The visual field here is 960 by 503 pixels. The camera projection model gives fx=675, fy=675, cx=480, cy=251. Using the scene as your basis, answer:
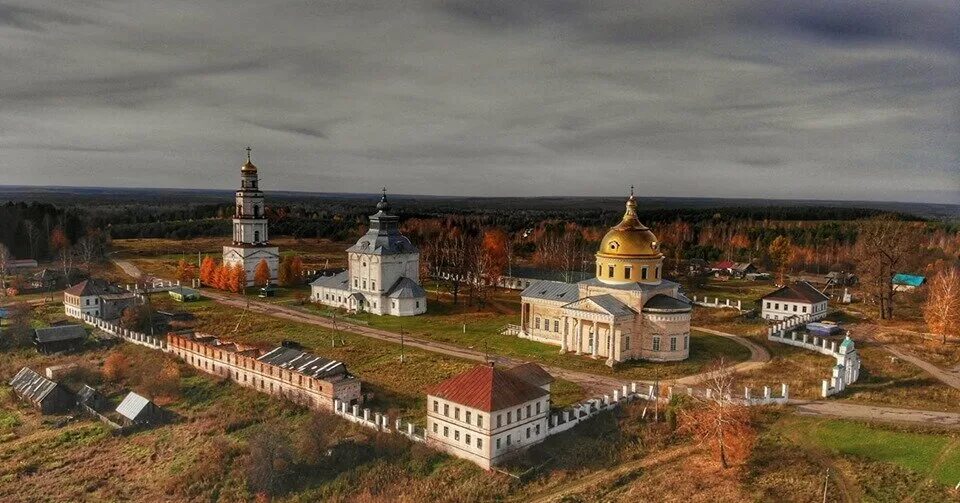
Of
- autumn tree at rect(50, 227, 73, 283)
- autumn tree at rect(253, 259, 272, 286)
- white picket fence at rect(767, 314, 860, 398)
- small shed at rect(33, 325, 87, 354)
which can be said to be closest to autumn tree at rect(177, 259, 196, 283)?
autumn tree at rect(253, 259, 272, 286)

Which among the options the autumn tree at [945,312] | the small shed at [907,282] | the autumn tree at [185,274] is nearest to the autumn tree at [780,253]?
the small shed at [907,282]

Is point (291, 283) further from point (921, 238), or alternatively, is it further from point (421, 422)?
point (921, 238)

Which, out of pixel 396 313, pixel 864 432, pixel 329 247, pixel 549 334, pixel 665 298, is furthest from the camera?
pixel 329 247

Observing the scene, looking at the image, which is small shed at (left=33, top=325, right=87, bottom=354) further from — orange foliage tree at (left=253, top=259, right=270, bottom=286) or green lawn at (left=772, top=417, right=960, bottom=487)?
green lawn at (left=772, top=417, right=960, bottom=487)

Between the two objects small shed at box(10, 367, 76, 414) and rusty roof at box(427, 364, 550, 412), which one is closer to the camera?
rusty roof at box(427, 364, 550, 412)

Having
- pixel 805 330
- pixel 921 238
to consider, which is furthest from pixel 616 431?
pixel 921 238

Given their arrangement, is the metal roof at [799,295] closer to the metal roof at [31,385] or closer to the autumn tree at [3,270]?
the metal roof at [31,385]

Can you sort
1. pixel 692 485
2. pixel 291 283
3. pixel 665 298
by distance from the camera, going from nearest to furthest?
pixel 692 485 → pixel 665 298 → pixel 291 283
